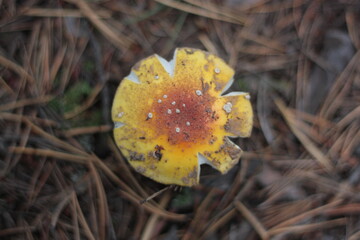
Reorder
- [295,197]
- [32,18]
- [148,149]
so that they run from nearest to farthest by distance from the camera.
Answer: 1. [148,149]
2. [295,197]
3. [32,18]

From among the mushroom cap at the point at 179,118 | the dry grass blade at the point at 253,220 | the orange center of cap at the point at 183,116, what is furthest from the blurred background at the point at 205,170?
the orange center of cap at the point at 183,116

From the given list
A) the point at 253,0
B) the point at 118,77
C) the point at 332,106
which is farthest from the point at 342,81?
the point at 118,77

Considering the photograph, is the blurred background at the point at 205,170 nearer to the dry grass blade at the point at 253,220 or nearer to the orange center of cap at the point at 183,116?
the dry grass blade at the point at 253,220

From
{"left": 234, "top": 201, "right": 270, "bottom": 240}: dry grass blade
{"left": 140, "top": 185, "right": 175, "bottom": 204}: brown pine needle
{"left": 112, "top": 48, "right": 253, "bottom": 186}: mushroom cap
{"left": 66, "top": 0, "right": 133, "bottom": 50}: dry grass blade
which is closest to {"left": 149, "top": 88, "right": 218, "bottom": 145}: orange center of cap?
{"left": 112, "top": 48, "right": 253, "bottom": 186}: mushroom cap

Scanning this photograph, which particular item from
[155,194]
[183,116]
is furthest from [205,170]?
[183,116]

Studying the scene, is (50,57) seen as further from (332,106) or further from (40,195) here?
(332,106)

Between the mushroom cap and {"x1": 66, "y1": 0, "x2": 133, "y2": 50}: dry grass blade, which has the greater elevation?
{"x1": 66, "y1": 0, "x2": 133, "y2": 50}: dry grass blade

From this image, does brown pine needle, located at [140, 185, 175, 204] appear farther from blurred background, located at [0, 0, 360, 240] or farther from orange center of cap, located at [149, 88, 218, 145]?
orange center of cap, located at [149, 88, 218, 145]
